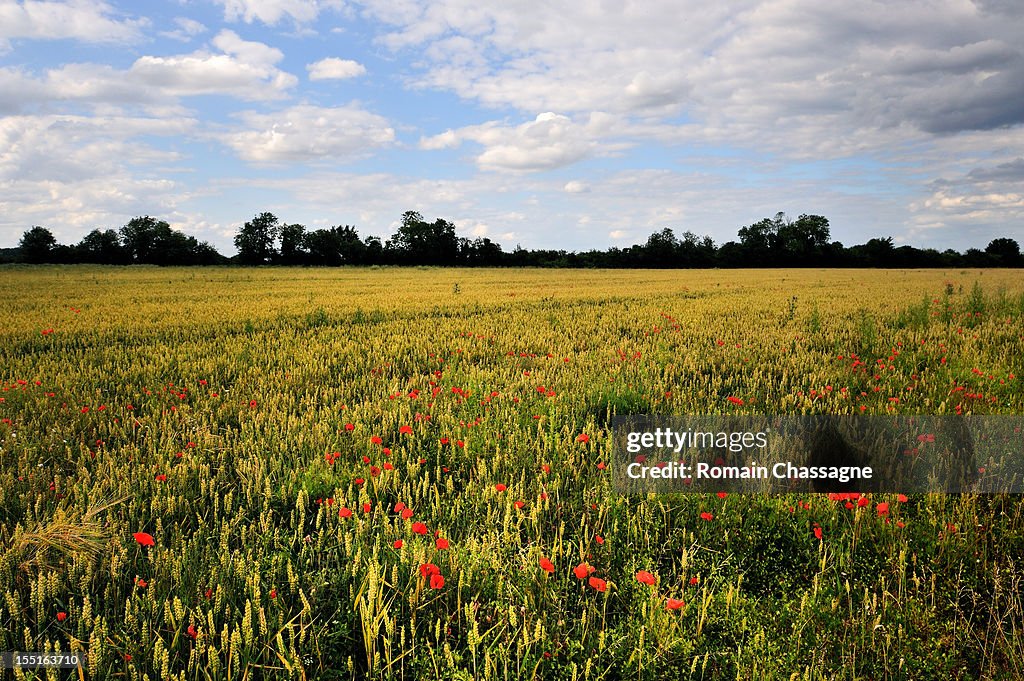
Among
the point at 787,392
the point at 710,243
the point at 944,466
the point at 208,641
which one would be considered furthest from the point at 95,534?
the point at 710,243

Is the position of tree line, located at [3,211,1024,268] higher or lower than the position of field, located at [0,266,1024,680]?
higher

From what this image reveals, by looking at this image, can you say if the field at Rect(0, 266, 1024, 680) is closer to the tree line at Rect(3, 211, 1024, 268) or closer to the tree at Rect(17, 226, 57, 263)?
the tree line at Rect(3, 211, 1024, 268)

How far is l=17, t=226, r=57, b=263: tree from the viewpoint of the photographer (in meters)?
88.4

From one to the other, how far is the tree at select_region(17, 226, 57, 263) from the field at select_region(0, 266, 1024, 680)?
111419 millimetres

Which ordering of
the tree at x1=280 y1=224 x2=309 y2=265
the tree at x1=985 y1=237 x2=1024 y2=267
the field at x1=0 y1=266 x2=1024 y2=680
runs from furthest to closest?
the tree at x1=280 y1=224 x2=309 y2=265, the tree at x1=985 y1=237 x2=1024 y2=267, the field at x1=0 y1=266 x2=1024 y2=680

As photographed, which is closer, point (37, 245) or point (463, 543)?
point (463, 543)

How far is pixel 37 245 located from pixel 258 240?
33610 millimetres

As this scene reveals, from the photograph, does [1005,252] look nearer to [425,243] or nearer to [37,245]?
[425,243]

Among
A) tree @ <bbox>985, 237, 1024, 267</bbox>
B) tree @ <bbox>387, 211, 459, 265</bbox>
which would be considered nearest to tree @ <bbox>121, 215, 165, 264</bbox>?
tree @ <bbox>387, 211, 459, 265</bbox>

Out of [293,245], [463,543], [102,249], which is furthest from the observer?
[293,245]

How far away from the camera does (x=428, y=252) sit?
9519cm

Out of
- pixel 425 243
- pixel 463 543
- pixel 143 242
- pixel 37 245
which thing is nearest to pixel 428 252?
pixel 425 243

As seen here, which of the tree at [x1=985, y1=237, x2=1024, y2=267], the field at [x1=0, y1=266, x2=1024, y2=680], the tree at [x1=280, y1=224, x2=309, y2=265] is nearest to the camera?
the field at [x1=0, y1=266, x2=1024, y2=680]

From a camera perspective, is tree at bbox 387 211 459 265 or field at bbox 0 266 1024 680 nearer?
field at bbox 0 266 1024 680
